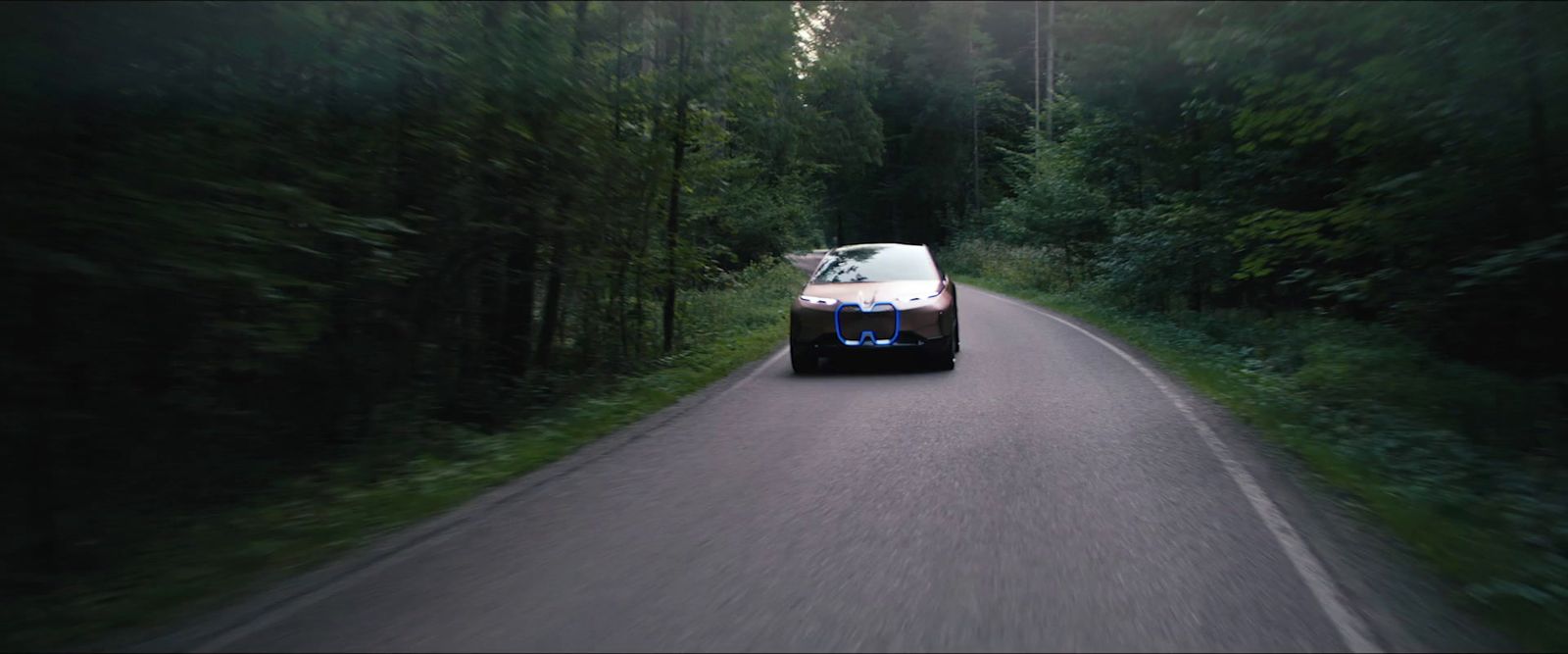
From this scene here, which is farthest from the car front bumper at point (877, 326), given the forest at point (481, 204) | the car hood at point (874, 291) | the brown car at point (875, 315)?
the forest at point (481, 204)

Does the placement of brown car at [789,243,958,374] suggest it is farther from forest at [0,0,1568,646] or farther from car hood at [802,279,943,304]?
forest at [0,0,1568,646]

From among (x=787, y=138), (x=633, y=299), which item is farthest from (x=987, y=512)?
(x=787, y=138)

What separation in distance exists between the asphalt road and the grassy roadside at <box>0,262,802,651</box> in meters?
0.31

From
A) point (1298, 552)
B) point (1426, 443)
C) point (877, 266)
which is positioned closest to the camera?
point (1298, 552)

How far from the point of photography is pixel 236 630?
394 centimetres

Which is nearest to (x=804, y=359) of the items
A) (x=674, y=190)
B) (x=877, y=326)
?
(x=877, y=326)

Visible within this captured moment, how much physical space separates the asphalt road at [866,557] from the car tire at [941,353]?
3446 mm

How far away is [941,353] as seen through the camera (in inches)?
472

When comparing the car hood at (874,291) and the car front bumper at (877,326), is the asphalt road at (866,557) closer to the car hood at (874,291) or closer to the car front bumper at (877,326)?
the car front bumper at (877,326)

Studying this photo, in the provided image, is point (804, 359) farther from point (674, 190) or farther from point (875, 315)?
point (674, 190)

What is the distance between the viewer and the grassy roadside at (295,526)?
13.5 feet

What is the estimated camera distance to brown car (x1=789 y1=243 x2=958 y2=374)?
11781 mm

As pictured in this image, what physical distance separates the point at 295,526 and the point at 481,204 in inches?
148

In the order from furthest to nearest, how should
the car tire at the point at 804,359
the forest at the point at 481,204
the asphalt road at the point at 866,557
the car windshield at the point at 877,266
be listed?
the car windshield at the point at 877,266 < the car tire at the point at 804,359 < the forest at the point at 481,204 < the asphalt road at the point at 866,557
